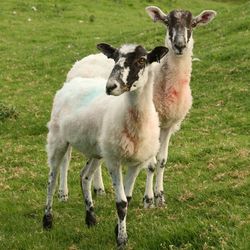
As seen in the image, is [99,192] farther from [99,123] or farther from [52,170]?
[99,123]

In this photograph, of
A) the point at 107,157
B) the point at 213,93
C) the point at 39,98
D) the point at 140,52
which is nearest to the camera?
the point at 140,52

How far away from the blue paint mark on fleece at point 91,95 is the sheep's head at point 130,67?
1385 millimetres

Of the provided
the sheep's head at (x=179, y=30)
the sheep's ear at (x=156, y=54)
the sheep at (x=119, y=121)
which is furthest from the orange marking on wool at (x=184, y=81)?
the sheep's ear at (x=156, y=54)

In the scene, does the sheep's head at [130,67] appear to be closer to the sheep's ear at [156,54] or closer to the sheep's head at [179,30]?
the sheep's ear at [156,54]

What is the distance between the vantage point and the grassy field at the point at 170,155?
8.17 meters

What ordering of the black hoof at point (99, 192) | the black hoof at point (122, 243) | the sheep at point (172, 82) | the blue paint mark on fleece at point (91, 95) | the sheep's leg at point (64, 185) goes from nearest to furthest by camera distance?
the black hoof at point (122, 243) → the blue paint mark on fleece at point (91, 95) → the sheep at point (172, 82) → the sheep's leg at point (64, 185) → the black hoof at point (99, 192)

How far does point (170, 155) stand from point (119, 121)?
18.3 ft

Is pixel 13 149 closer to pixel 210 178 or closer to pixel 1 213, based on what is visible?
pixel 1 213

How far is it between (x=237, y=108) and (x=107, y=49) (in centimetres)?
990

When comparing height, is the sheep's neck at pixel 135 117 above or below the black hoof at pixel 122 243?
above

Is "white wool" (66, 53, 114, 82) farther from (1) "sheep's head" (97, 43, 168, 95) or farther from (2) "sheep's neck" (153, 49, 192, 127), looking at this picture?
(1) "sheep's head" (97, 43, 168, 95)

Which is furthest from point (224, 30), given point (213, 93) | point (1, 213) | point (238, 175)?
point (1, 213)

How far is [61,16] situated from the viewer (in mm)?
38906

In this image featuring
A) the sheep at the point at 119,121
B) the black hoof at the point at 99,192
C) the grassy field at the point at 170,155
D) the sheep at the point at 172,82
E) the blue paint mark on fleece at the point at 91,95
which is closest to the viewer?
the sheep at the point at 119,121
